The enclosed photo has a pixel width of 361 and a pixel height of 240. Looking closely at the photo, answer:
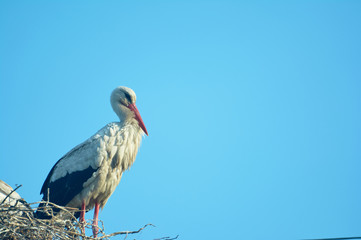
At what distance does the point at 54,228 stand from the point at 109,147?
1845mm

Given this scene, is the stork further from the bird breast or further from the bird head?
the bird head

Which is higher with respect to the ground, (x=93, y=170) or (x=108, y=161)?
(x=108, y=161)

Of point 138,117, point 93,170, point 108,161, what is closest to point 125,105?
point 138,117

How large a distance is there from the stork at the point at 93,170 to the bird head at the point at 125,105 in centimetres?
23

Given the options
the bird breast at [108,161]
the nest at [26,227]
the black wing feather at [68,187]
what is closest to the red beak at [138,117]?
the bird breast at [108,161]

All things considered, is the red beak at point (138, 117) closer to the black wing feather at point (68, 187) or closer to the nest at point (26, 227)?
the black wing feather at point (68, 187)

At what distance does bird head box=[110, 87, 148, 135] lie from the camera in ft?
20.2

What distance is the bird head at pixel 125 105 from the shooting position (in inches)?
242

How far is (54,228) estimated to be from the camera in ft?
12.6

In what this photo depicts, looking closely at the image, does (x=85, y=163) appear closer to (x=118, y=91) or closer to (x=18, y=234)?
(x=118, y=91)

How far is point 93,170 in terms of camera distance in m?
5.49

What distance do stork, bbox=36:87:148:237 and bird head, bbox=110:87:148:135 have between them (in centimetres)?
23

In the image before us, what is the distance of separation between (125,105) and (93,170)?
106 centimetres

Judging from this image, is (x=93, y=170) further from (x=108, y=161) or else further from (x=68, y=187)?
(x=68, y=187)
